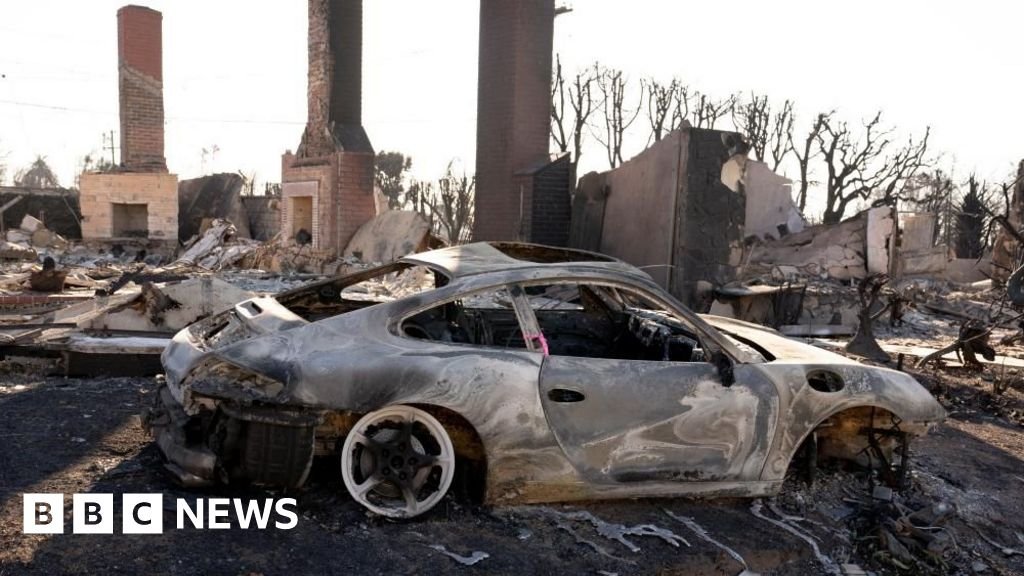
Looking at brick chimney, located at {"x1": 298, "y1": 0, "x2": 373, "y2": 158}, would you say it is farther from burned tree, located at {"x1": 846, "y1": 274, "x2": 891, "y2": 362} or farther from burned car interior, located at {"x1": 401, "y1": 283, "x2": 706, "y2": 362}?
burned car interior, located at {"x1": 401, "y1": 283, "x2": 706, "y2": 362}

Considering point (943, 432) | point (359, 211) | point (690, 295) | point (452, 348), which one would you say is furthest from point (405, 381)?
point (359, 211)

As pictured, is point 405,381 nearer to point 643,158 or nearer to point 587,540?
point 587,540


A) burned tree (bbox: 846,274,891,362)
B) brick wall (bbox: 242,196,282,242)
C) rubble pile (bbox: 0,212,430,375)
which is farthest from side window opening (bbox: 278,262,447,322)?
brick wall (bbox: 242,196,282,242)

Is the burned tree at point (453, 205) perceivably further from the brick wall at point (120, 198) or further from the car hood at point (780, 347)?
the car hood at point (780, 347)

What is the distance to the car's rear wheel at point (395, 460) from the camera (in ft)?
11.3

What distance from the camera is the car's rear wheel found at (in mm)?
3441

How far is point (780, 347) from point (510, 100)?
9.32m

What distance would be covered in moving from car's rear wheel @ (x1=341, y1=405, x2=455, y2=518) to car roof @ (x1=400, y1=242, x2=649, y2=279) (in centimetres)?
79

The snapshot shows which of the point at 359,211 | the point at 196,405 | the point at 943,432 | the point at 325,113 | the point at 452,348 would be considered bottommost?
the point at 943,432

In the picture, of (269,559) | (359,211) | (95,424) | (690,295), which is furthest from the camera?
(359,211)

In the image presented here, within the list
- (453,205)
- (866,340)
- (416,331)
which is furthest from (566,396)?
(453,205)

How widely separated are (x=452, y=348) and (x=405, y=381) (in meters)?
0.29

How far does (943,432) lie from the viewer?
235 inches

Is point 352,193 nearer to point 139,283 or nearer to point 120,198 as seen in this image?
point 139,283
